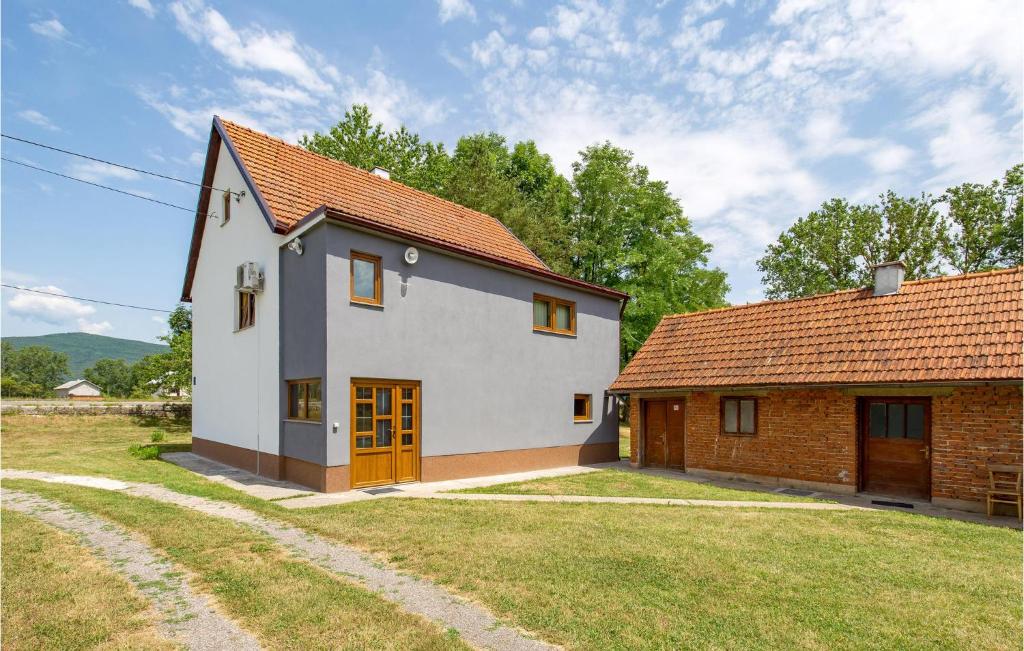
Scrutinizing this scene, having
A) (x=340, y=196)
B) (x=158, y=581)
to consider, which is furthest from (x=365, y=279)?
(x=158, y=581)

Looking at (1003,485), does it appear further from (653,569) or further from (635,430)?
(635,430)

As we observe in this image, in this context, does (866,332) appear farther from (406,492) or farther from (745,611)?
(406,492)

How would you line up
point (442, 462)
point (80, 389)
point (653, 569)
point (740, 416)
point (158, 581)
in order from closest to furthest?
point (158, 581), point (653, 569), point (442, 462), point (740, 416), point (80, 389)

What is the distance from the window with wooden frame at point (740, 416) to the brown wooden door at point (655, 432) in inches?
79.5

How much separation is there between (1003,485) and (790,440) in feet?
12.4

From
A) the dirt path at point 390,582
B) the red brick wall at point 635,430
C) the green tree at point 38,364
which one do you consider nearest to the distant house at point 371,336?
the red brick wall at point 635,430

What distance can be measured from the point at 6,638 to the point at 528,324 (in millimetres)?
12234

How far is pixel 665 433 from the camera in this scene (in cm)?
1594

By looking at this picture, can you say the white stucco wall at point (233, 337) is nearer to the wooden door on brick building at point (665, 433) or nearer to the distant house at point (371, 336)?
the distant house at point (371, 336)

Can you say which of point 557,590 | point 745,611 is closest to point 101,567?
point 557,590

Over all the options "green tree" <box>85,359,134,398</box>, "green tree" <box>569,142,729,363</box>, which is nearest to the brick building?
"green tree" <box>569,142,729,363</box>

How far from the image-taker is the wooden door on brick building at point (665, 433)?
1558 centimetres

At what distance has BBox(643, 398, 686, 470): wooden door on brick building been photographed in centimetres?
1558

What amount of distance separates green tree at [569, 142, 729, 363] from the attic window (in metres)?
18.3
